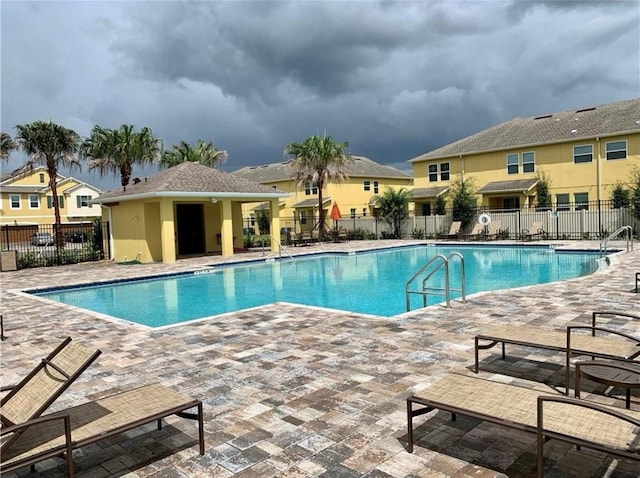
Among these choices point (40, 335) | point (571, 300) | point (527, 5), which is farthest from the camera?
point (527, 5)

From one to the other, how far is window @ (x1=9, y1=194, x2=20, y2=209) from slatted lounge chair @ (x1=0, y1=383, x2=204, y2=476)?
178 feet

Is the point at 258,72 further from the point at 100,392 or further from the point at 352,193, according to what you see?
the point at 352,193

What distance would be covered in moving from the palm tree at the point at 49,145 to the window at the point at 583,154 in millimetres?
29316

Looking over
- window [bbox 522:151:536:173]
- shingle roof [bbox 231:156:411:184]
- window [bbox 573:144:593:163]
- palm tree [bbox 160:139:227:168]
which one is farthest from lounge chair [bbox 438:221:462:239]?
palm tree [bbox 160:139:227:168]

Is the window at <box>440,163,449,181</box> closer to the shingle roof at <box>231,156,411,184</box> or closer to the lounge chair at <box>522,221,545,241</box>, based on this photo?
the shingle roof at <box>231,156,411,184</box>

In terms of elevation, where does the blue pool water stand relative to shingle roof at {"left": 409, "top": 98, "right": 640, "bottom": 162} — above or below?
below

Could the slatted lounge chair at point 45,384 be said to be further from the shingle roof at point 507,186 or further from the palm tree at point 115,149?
the shingle roof at point 507,186

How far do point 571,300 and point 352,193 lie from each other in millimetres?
33111

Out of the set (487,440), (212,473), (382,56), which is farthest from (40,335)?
(382,56)

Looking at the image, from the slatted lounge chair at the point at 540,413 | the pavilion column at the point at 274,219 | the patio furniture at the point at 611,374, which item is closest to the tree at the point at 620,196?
the pavilion column at the point at 274,219

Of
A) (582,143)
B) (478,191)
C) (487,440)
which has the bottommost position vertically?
(487,440)

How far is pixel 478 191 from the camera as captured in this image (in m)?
32.8

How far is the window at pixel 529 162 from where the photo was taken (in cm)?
3150

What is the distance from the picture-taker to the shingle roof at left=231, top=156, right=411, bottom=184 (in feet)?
142
